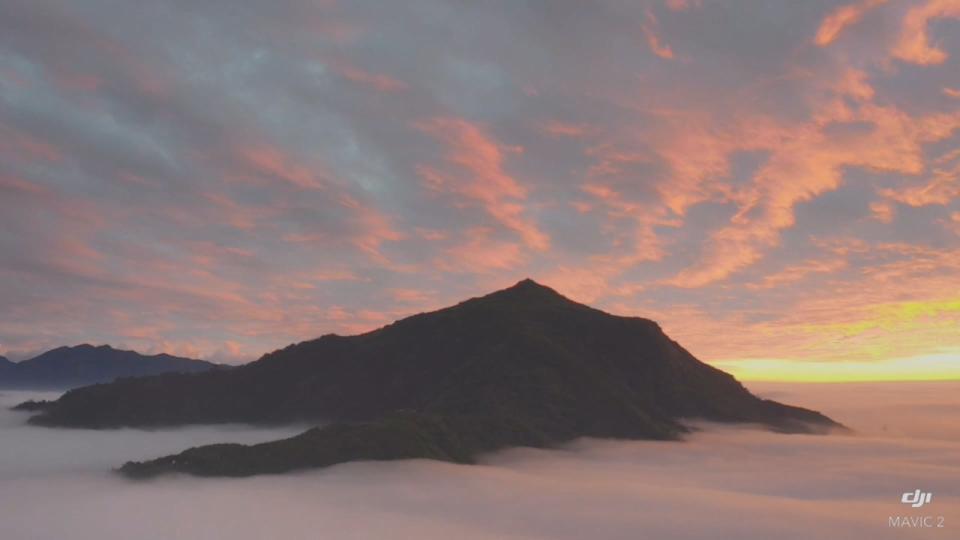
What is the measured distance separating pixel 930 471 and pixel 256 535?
452 ft

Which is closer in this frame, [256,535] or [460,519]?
[256,535]

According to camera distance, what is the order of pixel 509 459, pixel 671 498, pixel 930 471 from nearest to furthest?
pixel 671 498, pixel 930 471, pixel 509 459

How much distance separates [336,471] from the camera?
4983 inches

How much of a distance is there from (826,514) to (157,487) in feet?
368

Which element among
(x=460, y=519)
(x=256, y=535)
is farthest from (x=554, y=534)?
(x=256, y=535)

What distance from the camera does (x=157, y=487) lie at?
5054 inches

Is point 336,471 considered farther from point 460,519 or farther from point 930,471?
point 930,471

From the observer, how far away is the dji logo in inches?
4286

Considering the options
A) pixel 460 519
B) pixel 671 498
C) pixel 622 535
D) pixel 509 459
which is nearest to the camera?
pixel 622 535

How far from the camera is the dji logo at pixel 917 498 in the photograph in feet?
357

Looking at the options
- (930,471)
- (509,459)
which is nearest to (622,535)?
(509,459)

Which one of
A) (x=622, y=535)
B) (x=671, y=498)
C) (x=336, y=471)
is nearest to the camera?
(x=622, y=535)

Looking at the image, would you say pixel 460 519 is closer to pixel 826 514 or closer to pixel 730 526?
pixel 730 526

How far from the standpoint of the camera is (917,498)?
114m
